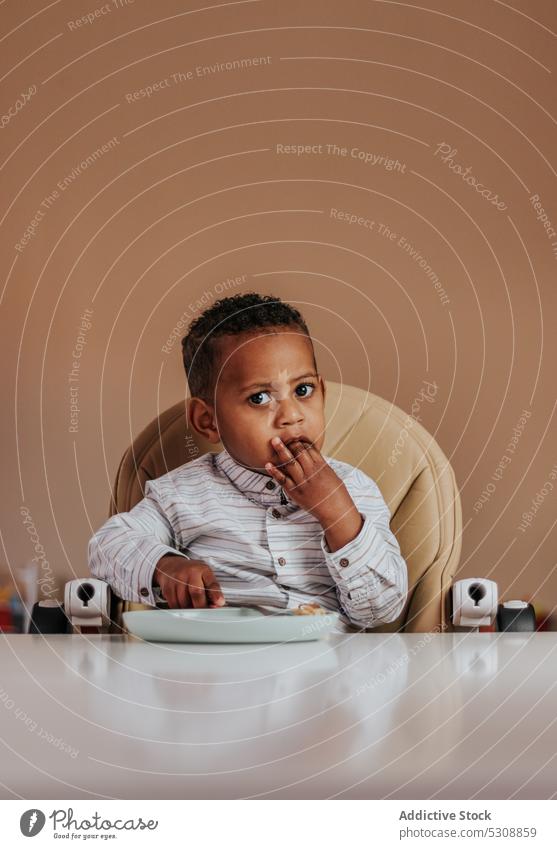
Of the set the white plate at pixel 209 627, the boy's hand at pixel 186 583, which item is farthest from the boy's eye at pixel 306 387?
the white plate at pixel 209 627

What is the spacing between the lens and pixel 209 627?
29.4 inches

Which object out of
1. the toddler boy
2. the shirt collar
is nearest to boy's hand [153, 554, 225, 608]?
the toddler boy

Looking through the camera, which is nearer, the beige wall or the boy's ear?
the boy's ear

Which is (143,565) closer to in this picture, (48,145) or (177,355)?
(177,355)

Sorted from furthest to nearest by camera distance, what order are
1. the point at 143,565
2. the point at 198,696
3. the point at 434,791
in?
the point at 143,565, the point at 198,696, the point at 434,791

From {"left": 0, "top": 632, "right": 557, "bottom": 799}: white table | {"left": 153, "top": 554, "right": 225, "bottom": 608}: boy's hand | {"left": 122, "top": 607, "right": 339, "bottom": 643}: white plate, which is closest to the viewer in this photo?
{"left": 0, "top": 632, "right": 557, "bottom": 799}: white table

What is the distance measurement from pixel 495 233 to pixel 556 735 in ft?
3.44

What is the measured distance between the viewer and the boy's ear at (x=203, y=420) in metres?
1.09

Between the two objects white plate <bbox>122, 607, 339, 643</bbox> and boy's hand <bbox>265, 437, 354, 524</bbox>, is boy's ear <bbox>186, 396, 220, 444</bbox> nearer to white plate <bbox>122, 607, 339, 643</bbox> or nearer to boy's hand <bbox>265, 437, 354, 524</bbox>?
boy's hand <bbox>265, 437, 354, 524</bbox>

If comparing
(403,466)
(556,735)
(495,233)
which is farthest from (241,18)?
(556,735)

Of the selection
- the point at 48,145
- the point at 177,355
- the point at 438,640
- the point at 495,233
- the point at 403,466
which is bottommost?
the point at 438,640

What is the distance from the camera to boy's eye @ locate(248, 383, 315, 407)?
1.05 m

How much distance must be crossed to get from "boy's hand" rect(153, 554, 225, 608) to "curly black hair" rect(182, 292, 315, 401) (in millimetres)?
218

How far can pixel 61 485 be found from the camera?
4.52 feet
